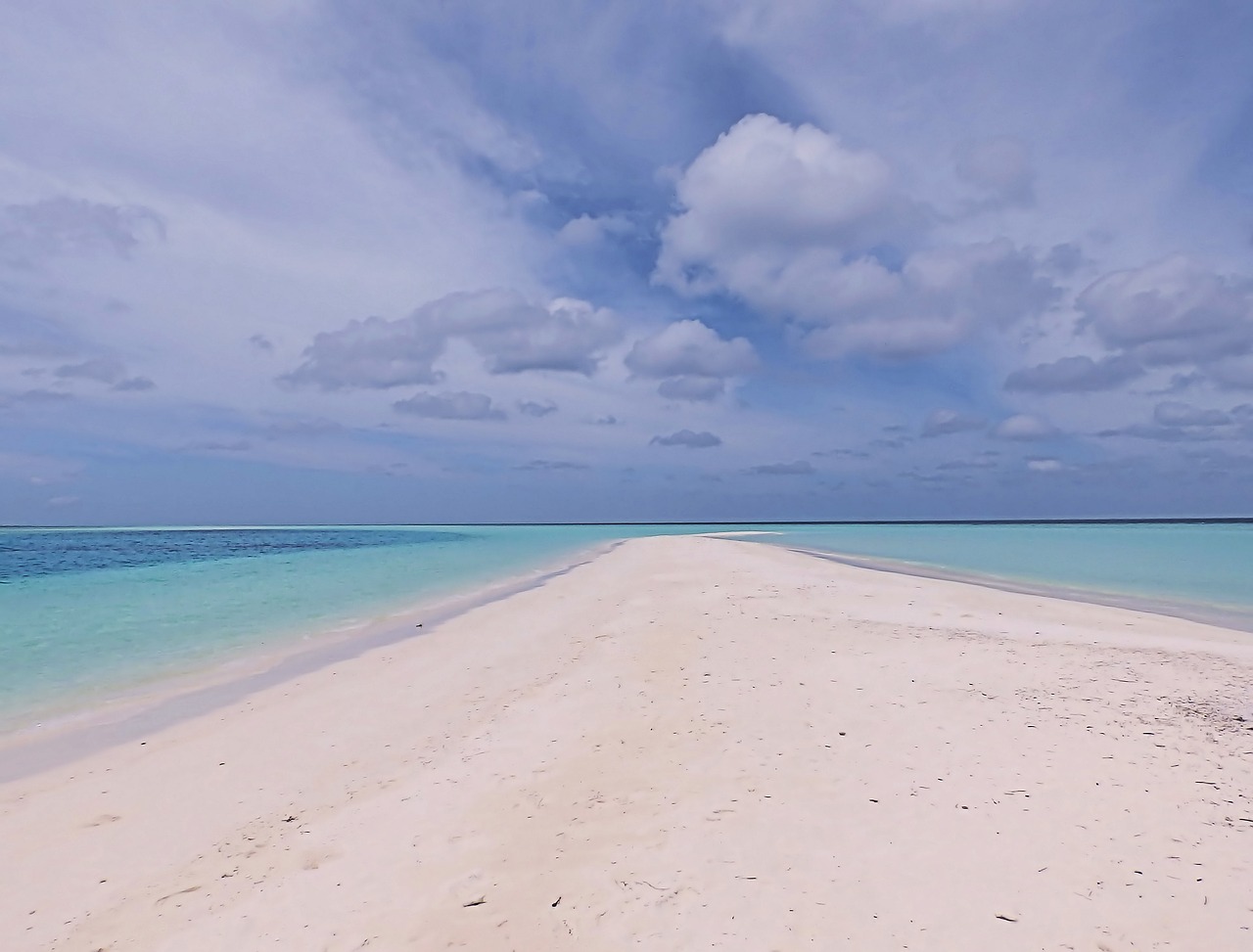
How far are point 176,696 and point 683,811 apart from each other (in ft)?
31.7

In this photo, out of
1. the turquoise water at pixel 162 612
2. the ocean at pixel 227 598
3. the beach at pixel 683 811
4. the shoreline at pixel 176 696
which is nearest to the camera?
the beach at pixel 683 811

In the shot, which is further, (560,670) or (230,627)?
(230,627)

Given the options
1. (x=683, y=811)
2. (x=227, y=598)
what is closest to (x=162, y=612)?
(x=227, y=598)

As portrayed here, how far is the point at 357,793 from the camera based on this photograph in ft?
22.6

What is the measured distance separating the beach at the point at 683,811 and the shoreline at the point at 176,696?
57 centimetres

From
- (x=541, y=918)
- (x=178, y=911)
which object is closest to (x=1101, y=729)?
(x=541, y=918)

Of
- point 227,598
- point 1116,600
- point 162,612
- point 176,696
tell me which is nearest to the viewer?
point 176,696

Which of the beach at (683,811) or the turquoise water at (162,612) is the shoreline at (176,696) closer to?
the turquoise water at (162,612)

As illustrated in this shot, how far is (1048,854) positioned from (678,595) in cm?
1430

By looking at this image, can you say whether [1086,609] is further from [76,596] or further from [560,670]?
[76,596]

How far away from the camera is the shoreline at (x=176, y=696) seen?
8758 millimetres

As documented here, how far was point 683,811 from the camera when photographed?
19.4 ft

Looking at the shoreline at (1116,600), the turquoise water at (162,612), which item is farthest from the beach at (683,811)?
the shoreline at (1116,600)

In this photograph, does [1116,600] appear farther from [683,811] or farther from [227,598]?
[227,598]
